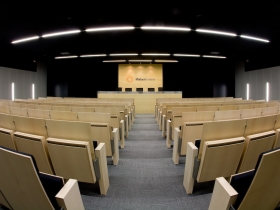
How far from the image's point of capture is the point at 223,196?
3.17 feet

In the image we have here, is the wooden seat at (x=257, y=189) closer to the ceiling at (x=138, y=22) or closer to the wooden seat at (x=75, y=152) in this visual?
the wooden seat at (x=75, y=152)

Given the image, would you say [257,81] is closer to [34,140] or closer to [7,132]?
[34,140]

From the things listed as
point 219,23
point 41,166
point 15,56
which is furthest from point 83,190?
point 15,56

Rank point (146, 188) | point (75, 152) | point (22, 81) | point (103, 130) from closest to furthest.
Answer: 1. point (75, 152)
2. point (146, 188)
3. point (103, 130)
4. point (22, 81)

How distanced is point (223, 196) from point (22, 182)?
122cm

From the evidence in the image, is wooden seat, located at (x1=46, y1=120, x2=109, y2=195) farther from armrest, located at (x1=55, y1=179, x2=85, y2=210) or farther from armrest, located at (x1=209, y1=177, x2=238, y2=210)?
armrest, located at (x1=209, y1=177, x2=238, y2=210)

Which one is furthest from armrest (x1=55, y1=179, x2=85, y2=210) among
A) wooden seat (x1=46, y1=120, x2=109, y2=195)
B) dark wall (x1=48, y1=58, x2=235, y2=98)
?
dark wall (x1=48, y1=58, x2=235, y2=98)

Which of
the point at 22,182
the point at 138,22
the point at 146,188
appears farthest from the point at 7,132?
the point at 138,22

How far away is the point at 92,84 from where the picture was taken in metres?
15.2

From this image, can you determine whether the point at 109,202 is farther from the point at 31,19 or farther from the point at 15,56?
the point at 15,56

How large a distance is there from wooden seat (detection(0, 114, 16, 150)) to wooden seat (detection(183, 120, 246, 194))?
2086 mm

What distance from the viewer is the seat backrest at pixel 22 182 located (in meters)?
0.84

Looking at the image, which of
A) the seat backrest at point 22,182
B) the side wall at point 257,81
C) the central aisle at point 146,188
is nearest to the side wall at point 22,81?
the central aisle at point 146,188

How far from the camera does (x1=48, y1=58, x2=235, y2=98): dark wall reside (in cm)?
1389
